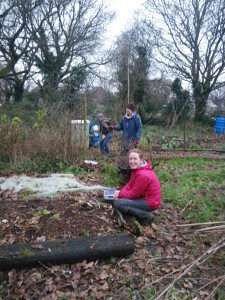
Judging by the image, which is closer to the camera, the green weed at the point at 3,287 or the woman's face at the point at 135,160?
the green weed at the point at 3,287

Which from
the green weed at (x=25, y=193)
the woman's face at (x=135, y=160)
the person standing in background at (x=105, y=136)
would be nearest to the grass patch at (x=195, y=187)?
the woman's face at (x=135, y=160)

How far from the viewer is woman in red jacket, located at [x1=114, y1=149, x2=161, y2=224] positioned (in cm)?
355

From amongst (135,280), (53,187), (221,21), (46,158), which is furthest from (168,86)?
(135,280)

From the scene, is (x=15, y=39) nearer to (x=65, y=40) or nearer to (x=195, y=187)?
(x=65, y=40)

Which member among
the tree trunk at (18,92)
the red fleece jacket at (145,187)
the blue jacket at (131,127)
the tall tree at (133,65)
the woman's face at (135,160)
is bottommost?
the red fleece jacket at (145,187)

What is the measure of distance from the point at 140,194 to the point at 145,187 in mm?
134

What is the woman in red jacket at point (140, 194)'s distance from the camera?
11.6 ft

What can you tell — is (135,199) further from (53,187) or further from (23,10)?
(23,10)

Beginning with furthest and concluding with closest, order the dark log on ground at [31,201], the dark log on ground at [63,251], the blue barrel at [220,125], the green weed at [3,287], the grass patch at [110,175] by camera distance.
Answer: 1. the blue barrel at [220,125]
2. the grass patch at [110,175]
3. the dark log on ground at [31,201]
4. the dark log on ground at [63,251]
5. the green weed at [3,287]

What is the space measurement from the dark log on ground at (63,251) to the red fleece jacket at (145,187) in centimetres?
74

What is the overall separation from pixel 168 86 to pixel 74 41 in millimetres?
7363

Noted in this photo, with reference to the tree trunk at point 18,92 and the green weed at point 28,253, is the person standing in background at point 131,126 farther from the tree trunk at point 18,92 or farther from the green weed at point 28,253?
the tree trunk at point 18,92

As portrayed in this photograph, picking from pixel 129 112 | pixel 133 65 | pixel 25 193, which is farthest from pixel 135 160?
pixel 133 65

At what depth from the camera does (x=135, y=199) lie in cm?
365
